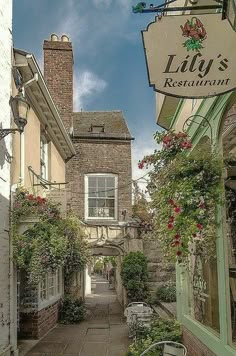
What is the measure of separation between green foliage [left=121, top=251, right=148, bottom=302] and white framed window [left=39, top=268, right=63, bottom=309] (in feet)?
7.78

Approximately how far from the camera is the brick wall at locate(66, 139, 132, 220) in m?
19.0

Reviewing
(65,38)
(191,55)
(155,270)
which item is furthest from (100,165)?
(191,55)

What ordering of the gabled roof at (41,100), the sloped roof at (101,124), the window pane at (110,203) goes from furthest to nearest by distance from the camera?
the sloped roof at (101,124), the window pane at (110,203), the gabled roof at (41,100)

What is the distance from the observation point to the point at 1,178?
333 inches

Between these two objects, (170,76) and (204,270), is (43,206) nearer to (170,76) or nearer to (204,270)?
(204,270)

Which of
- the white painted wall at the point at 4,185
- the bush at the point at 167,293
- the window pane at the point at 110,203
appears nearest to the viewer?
the white painted wall at the point at 4,185

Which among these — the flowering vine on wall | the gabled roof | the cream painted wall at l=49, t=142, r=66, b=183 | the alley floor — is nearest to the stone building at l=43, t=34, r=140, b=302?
the cream painted wall at l=49, t=142, r=66, b=183

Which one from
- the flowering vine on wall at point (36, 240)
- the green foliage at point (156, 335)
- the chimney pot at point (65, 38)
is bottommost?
the green foliage at point (156, 335)

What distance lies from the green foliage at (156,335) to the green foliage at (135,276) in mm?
6605

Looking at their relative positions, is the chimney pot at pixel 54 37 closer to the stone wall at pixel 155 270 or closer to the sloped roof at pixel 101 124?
the sloped roof at pixel 101 124

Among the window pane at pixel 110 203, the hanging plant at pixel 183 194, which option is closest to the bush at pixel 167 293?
the window pane at pixel 110 203

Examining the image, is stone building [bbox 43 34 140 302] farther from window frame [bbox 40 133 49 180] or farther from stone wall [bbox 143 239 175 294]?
window frame [bbox 40 133 49 180]

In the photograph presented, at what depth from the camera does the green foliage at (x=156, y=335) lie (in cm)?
800

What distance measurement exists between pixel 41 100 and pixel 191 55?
816cm
